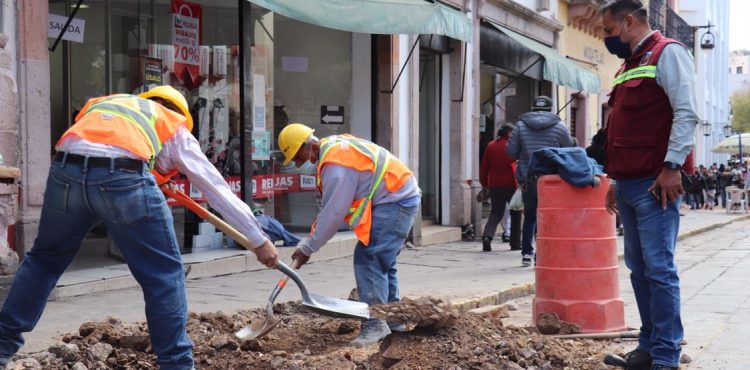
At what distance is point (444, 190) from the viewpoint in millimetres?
15742

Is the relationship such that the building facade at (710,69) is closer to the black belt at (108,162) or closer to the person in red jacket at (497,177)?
the person in red jacket at (497,177)

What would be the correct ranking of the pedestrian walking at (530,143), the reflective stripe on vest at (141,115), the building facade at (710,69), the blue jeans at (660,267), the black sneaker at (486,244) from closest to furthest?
the reflective stripe on vest at (141,115) < the blue jeans at (660,267) < the pedestrian walking at (530,143) < the black sneaker at (486,244) < the building facade at (710,69)

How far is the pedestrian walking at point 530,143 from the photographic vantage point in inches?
432

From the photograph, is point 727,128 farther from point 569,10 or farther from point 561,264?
point 561,264

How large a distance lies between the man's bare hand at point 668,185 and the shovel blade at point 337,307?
1.76 m

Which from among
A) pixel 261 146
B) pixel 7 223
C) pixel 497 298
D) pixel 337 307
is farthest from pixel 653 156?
pixel 261 146

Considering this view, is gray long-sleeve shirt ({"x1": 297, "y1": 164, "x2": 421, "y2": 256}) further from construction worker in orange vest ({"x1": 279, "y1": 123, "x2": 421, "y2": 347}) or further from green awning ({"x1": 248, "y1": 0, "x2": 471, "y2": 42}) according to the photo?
green awning ({"x1": 248, "y1": 0, "x2": 471, "y2": 42})

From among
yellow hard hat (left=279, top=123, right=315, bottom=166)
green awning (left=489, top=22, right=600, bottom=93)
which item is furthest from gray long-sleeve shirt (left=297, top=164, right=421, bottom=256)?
green awning (left=489, top=22, right=600, bottom=93)

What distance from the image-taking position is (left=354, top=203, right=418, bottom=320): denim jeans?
605 cm

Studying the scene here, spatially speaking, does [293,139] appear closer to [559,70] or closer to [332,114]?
[332,114]

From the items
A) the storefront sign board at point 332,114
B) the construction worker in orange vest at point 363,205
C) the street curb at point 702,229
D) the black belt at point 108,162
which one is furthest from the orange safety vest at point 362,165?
the street curb at point 702,229

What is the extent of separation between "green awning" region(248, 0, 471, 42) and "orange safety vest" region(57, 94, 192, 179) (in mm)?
4418

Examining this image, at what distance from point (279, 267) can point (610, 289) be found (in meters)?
2.59

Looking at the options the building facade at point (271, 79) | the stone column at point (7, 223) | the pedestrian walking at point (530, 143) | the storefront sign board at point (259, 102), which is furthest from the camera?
the storefront sign board at point (259, 102)
